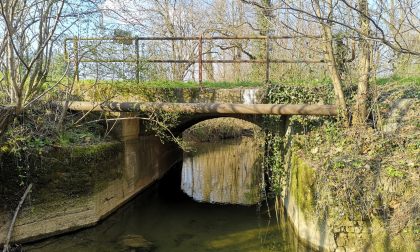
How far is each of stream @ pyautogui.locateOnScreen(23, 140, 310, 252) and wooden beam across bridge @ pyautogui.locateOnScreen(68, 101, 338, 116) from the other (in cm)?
240

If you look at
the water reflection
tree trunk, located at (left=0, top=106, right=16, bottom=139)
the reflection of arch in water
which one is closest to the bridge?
tree trunk, located at (left=0, top=106, right=16, bottom=139)

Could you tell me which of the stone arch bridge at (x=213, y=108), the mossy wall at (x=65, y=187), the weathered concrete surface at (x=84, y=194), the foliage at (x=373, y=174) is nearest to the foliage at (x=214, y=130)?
the weathered concrete surface at (x=84, y=194)

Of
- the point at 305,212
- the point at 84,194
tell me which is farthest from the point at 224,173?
the point at 305,212

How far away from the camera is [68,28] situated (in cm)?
642

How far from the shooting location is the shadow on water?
6711 mm

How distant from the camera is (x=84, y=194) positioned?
24.0 feet

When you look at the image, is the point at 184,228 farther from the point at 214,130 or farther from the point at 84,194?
the point at 214,130

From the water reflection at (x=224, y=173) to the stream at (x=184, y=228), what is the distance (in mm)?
177

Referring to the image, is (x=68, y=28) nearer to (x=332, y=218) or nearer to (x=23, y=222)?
(x=23, y=222)

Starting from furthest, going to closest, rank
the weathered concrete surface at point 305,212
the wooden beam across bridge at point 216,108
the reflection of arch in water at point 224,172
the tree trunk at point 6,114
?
the reflection of arch in water at point 224,172, the wooden beam across bridge at point 216,108, the weathered concrete surface at point 305,212, the tree trunk at point 6,114

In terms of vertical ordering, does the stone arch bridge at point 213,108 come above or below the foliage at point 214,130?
above

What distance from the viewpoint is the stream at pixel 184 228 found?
6.71 meters

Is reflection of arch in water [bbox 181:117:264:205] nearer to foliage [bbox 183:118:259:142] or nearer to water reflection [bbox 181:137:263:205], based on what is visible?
water reflection [bbox 181:137:263:205]

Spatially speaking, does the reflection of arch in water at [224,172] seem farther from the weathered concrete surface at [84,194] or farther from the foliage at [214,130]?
the weathered concrete surface at [84,194]
